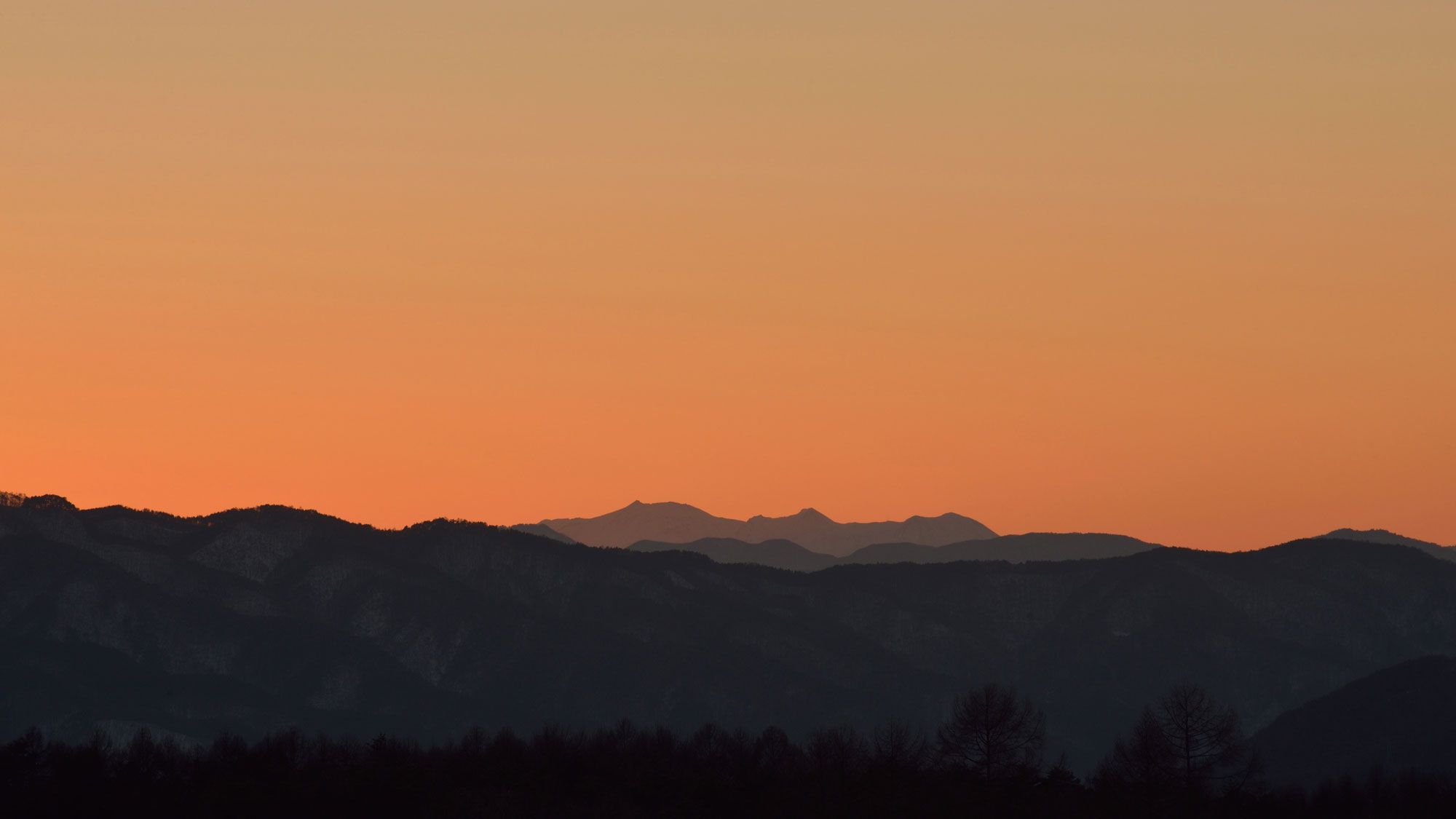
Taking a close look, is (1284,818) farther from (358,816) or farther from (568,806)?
(358,816)

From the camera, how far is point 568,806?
19925 cm

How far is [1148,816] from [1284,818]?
2111 cm

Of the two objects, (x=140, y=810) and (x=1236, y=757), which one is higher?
(x=1236, y=757)

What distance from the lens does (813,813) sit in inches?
7313

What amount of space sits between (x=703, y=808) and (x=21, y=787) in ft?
234

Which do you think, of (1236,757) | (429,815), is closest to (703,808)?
(429,815)

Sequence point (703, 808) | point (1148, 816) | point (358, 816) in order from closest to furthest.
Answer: point (1148, 816) < point (358, 816) < point (703, 808)

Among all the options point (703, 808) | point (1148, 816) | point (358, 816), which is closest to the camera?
point (1148, 816)

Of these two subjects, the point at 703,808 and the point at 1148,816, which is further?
the point at 703,808

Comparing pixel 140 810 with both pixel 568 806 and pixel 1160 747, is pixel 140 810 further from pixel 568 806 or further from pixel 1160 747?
pixel 1160 747

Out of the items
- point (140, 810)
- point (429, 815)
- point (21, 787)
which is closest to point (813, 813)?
point (429, 815)

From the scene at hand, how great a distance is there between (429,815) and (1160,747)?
2952 inches

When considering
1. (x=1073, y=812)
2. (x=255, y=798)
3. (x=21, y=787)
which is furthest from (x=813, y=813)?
(x=21, y=787)

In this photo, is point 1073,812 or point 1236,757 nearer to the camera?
point 1073,812
